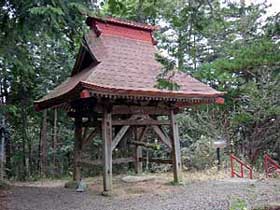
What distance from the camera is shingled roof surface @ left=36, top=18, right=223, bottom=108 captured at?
24.6 ft

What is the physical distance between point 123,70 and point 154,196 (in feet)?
9.27

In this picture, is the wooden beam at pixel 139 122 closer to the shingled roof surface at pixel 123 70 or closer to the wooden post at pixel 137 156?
the shingled roof surface at pixel 123 70

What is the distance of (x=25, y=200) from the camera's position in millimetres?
7516

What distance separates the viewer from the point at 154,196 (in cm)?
755

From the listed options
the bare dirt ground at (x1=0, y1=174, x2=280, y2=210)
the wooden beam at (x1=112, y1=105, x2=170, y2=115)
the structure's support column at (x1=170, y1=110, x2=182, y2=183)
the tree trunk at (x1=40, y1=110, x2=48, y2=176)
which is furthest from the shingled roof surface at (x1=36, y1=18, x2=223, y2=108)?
the tree trunk at (x1=40, y1=110, x2=48, y2=176)

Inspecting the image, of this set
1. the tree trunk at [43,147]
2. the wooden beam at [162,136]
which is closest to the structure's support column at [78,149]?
the wooden beam at [162,136]

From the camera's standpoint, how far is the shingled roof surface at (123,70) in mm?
7500

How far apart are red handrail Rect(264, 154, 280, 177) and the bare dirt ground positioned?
2.23 feet

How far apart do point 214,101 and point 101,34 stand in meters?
3.22

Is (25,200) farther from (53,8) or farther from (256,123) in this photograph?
(256,123)

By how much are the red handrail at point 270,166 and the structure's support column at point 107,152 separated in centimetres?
448

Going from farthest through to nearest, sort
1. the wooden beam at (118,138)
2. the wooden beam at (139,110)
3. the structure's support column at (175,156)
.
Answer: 1. the structure's support column at (175,156)
2. the wooden beam at (139,110)
3. the wooden beam at (118,138)

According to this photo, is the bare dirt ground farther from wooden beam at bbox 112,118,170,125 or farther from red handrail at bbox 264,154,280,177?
wooden beam at bbox 112,118,170,125

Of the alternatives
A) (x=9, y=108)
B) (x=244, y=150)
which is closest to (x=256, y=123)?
(x=244, y=150)
